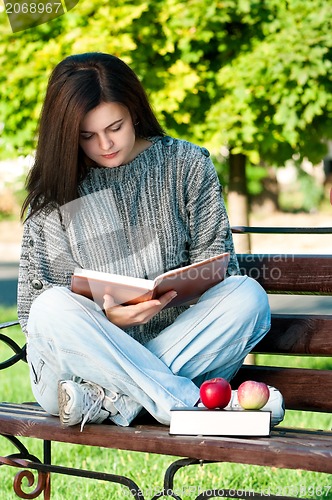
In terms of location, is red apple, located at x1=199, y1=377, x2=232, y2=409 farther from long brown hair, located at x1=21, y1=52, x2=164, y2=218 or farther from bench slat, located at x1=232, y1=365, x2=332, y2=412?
long brown hair, located at x1=21, y1=52, x2=164, y2=218

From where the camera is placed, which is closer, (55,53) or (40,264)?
(40,264)

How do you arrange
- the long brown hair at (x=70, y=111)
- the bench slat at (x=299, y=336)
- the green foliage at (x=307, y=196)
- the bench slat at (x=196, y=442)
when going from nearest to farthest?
the bench slat at (x=196, y=442), the long brown hair at (x=70, y=111), the bench slat at (x=299, y=336), the green foliage at (x=307, y=196)

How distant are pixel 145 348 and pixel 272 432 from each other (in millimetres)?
429

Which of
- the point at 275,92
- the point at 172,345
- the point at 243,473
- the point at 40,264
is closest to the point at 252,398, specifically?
the point at 172,345

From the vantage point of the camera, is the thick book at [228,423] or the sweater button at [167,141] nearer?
the thick book at [228,423]

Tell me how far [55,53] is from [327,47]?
144cm

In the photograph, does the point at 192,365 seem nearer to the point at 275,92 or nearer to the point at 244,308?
the point at 244,308

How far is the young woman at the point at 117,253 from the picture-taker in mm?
2822

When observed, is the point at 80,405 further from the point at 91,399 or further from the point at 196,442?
the point at 196,442

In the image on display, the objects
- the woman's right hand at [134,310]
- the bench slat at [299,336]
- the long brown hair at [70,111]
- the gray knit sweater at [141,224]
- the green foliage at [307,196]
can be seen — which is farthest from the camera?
the green foliage at [307,196]

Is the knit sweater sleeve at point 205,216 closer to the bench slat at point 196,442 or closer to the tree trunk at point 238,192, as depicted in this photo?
the bench slat at point 196,442

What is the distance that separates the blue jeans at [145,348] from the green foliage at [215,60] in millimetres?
2596

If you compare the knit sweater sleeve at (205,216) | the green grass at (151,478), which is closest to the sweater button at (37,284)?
the knit sweater sleeve at (205,216)

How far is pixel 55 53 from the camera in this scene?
221 inches
